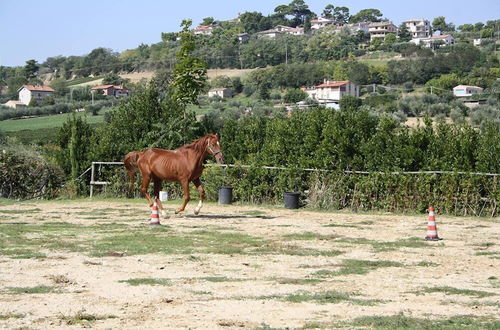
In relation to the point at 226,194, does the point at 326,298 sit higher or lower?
higher

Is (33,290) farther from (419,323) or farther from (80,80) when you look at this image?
(80,80)

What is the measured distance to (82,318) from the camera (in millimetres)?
9836

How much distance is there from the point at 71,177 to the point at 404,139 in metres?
13.7

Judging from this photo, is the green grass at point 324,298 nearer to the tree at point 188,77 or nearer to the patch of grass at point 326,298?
the patch of grass at point 326,298

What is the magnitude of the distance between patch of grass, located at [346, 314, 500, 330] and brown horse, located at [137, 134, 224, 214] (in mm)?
12718

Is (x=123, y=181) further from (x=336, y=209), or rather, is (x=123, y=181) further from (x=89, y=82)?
(x=89, y=82)

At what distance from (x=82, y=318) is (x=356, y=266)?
5.80 m

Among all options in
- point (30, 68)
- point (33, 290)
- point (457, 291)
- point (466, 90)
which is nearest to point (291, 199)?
point (457, 291)

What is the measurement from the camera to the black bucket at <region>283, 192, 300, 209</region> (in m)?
26.5

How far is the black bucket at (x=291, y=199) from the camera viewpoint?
26547 millimetres

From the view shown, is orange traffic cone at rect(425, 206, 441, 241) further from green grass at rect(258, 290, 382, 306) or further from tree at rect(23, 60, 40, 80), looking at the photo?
tree at rect(23, 60, 40, 80)

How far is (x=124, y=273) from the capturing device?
13.2 m

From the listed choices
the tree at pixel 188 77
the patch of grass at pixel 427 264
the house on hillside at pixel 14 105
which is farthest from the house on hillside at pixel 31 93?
the patch of grass at pixel 427 264

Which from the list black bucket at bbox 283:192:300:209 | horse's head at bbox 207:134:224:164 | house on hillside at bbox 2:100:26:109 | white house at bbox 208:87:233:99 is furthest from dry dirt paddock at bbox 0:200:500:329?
house on hillside at bbox 2:100:26:109
